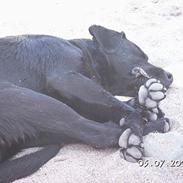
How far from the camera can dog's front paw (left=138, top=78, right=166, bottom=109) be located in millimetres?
3451

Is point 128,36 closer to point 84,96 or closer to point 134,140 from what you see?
point 84,96

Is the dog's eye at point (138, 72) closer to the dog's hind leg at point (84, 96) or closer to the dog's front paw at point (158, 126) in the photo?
the dog's hind leg at point (84, 96)

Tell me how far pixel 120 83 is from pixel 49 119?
1.01 metres

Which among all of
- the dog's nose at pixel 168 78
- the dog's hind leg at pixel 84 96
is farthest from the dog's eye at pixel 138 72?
the dog's hind leg at pixel 84 96

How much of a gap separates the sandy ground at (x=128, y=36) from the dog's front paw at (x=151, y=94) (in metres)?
0.21

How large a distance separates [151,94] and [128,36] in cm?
216

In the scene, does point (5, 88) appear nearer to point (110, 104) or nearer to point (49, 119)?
point (49, 119)

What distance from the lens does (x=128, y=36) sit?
5.54 metres

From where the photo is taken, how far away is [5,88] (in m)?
3.30

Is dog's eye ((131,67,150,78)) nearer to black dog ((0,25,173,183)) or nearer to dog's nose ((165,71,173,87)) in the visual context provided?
black dog ((0,25,173,183))

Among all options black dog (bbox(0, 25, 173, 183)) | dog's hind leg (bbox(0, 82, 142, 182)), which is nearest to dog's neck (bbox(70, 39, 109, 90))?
black dog (bbox(0, 25, 173, 183))

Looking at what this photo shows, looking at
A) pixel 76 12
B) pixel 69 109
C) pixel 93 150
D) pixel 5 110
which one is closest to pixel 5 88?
pixel 5 110

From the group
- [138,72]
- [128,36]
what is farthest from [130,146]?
[128,36]

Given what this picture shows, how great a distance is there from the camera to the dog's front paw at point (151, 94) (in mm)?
3451
